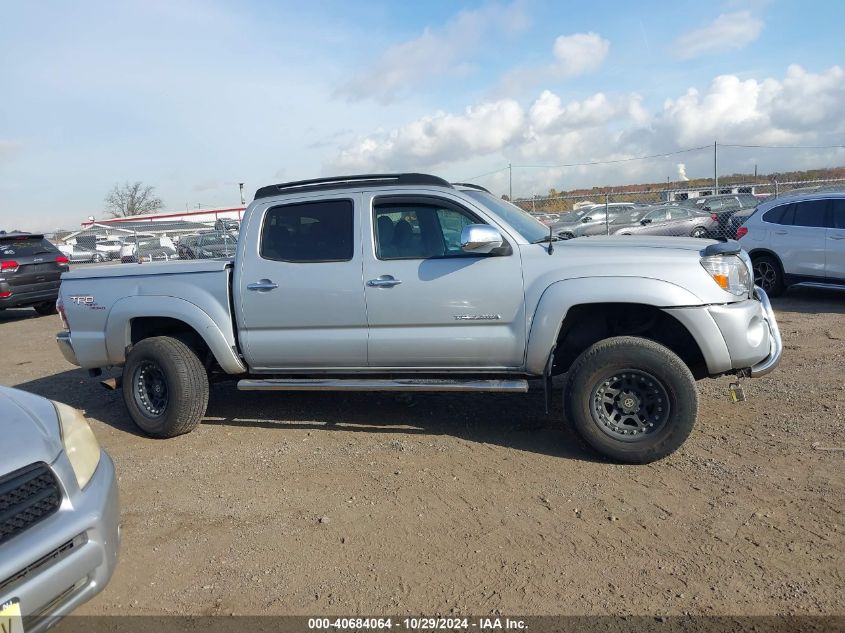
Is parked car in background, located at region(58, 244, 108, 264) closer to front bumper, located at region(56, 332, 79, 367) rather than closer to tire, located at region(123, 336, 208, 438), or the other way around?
front bumper, located at region(56, 332, 79, 367)

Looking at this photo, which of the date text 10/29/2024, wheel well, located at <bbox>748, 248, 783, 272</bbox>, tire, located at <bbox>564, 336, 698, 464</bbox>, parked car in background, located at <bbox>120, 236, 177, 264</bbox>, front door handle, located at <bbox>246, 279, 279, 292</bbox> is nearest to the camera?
the date text 10/29/2024

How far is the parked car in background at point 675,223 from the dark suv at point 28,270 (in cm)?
1376

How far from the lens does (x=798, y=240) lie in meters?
9.77

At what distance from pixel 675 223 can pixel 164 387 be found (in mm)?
16393

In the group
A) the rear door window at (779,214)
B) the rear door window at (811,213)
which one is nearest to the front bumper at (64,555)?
the rear door window at (811,213)

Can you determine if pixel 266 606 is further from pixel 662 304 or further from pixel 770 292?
pixel 770 292

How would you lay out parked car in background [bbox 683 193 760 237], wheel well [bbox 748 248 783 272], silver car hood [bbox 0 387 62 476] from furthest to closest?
parked car in background [bbox 683 193 760 237] → wheel well [bbox 748 248 783 272] → silver car hood [bbox 0 387 62 476]

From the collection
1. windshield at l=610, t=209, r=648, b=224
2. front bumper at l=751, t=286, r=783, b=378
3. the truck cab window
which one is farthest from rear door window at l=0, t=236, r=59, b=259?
windshield at l=610, t=209, r=648, b=224

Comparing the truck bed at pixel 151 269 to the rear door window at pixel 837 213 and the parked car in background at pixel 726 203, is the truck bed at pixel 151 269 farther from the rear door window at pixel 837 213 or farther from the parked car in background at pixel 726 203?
the parked car in background at pixel 726 203

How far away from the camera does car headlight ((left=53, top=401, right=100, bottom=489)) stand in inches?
110

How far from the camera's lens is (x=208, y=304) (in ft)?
16.4

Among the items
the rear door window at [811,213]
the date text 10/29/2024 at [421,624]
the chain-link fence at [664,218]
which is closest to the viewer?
the date text 10/29/2024 at [421,624]

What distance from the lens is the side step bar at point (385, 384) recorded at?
4371 mm

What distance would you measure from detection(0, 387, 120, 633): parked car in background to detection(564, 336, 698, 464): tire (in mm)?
2780
